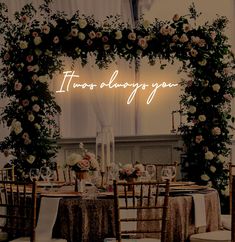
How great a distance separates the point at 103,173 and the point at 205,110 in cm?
302

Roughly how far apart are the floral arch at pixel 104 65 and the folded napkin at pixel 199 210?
307 cm

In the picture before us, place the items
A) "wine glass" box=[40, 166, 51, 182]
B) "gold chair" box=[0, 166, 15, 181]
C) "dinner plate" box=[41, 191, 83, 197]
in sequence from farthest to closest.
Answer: "gold chair" box=[0, 166, 15, 181] → "wine glass" box=[40, 166, 51, 182] → "dinner plate" box=[41, 191, 83, 197]

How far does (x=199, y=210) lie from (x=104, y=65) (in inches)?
146

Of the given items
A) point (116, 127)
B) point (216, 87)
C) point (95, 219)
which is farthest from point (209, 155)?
point (116, 127)

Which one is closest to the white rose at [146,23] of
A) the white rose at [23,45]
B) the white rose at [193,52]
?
the white rose at [193,52]

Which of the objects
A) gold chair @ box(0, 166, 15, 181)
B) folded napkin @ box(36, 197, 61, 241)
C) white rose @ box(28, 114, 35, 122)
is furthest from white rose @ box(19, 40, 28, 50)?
folded napkin @ box(36, 197, 61, 241)

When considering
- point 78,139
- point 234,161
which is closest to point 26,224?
point 78,139

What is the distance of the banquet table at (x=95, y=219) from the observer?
4.46 metres

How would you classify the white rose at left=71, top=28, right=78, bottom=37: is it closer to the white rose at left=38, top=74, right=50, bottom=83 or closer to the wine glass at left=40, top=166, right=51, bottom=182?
Answer: the white rose at left=38, top=74, right=50, bottom=83

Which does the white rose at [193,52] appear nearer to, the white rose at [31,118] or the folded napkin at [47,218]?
the white rose at [31,118]

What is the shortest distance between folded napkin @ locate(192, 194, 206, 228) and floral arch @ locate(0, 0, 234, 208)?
3.07 meters

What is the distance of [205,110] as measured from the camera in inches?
313

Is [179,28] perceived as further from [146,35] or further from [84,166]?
[84,166]

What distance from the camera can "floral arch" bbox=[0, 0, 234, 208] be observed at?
7613 mm
